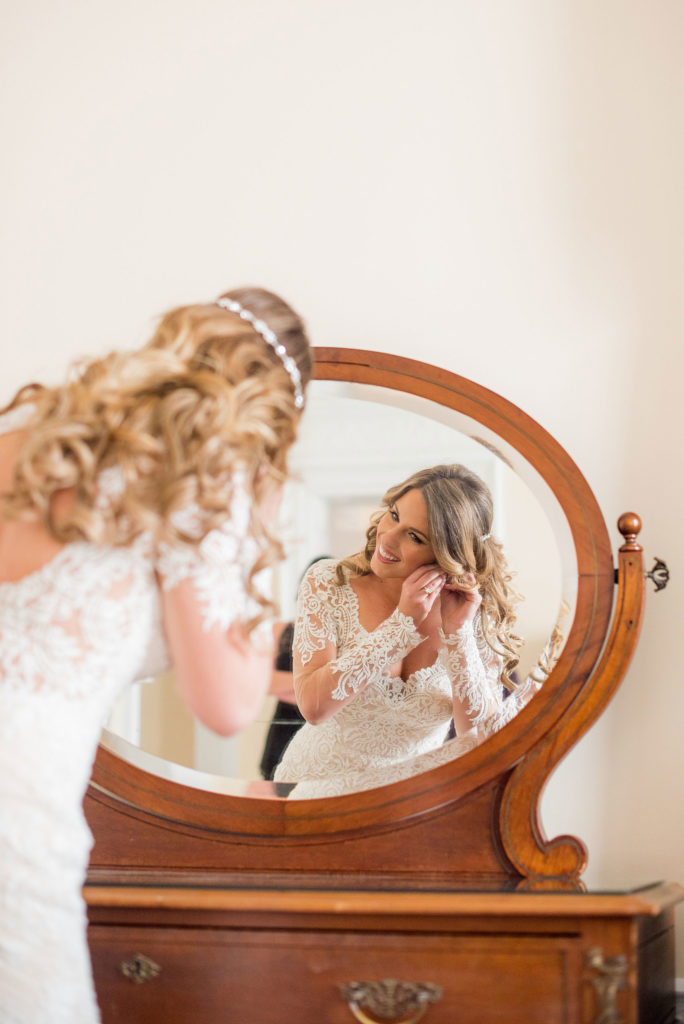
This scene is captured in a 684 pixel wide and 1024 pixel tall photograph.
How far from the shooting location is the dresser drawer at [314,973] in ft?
4.42

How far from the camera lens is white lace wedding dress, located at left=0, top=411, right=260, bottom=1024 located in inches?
45.2

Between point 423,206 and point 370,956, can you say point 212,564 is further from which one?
point 423,206

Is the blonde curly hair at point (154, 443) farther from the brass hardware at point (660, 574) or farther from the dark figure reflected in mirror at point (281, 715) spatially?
the brass hardware at point (660, 574)

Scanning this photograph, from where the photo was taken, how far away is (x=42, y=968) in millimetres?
1142

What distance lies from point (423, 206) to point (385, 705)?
1006 millimetres

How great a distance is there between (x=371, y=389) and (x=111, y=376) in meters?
0.74

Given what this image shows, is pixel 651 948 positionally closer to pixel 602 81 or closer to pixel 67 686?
pixel 67 686

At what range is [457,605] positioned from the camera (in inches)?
70.2

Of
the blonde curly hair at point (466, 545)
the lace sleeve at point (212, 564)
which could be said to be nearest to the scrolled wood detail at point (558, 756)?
the blonde curly hair at point (466, 545)

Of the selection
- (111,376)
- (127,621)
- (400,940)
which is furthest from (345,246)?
(400,940)

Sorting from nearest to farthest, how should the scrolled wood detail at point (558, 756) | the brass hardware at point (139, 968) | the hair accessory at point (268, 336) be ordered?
the hair accessory at point (268, 336) → the brass hardware at point (139, 968) → the scrolled wood detail at point (558, 756)

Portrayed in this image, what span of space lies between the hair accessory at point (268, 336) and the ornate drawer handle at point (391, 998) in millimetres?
835

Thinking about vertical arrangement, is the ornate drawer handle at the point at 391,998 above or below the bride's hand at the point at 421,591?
below

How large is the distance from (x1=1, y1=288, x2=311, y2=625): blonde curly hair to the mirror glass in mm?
543
